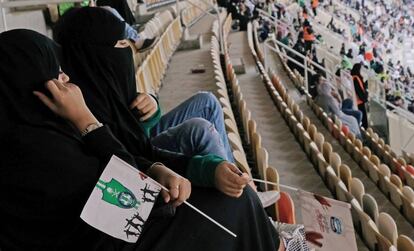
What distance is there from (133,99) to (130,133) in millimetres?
167

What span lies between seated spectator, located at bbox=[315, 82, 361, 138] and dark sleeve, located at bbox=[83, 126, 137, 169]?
122 inches

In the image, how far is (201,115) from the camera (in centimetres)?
143

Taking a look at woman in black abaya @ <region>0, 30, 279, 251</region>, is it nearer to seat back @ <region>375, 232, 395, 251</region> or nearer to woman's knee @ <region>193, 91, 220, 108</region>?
woman's knee @ <region>193, 91, 220, 108</region>

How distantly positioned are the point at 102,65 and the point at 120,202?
405mm

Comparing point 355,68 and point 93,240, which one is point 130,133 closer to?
point 93,240

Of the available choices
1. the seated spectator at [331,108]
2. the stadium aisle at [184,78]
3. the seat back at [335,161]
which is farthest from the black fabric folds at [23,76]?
the seated spectator at [331,108]

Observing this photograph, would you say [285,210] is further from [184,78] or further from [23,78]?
[184,78]

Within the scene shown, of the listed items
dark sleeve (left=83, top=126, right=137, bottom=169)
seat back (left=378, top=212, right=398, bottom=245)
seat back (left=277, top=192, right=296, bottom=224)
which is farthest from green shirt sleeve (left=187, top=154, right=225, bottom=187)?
seat back (left=378, top=212, right=398, bottom=245)

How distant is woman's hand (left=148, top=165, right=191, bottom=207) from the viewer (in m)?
0.83

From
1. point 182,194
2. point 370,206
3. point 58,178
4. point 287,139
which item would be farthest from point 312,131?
point 58,178

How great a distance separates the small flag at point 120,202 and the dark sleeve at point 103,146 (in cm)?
6

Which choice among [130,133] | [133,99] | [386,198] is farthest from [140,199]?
[386,198]

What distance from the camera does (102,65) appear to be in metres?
1.09

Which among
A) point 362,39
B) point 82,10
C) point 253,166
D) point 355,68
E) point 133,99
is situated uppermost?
point 82,10
